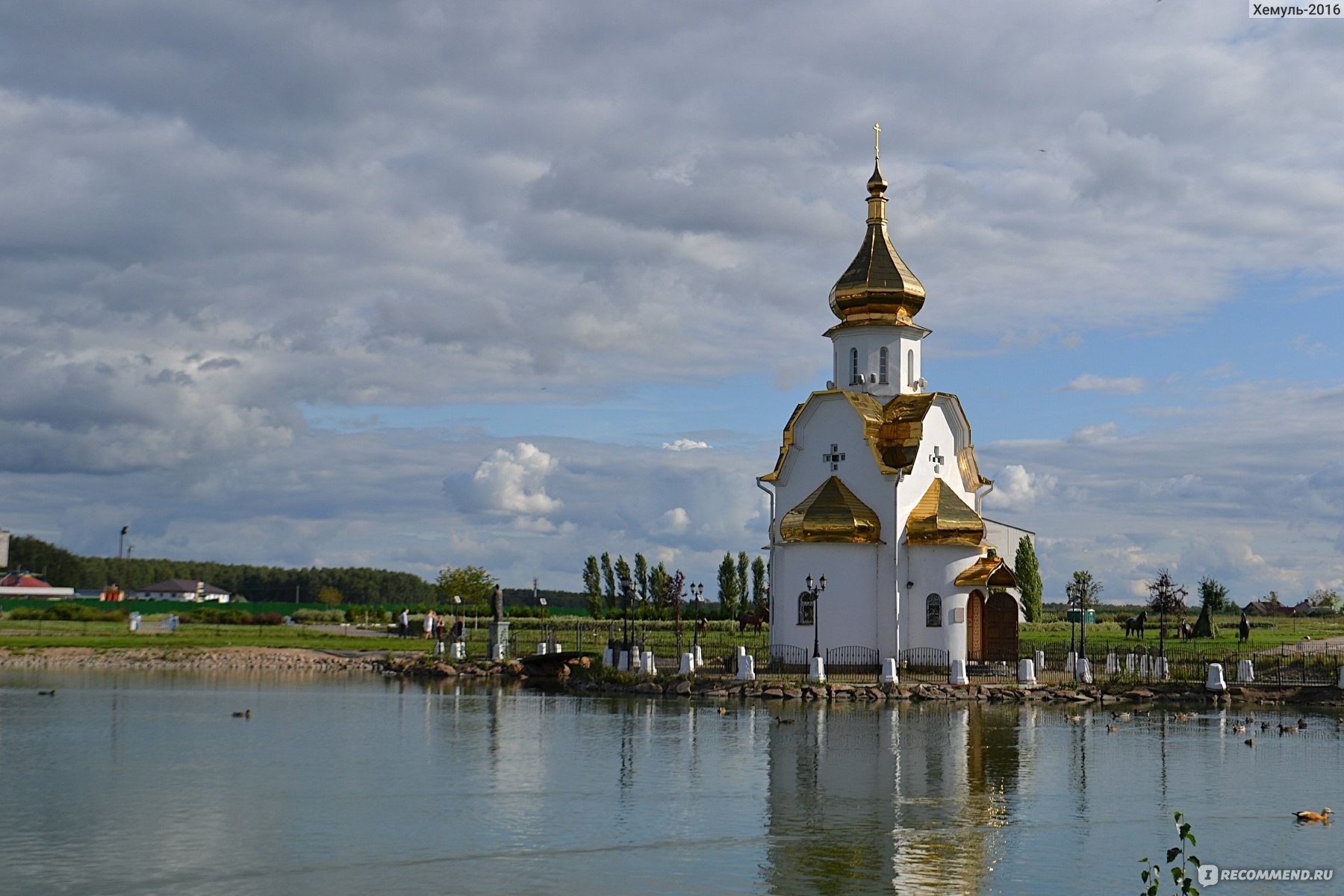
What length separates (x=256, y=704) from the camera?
32250mm

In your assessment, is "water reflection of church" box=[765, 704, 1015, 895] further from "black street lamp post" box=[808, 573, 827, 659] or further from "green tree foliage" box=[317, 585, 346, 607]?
"green tree foliage" box=[317, 585, 346, 607]

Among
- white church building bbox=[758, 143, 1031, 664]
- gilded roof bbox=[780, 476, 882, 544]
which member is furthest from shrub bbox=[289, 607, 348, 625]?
gilded roof bbox=[780, 476, 882, 544]

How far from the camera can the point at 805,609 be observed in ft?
123

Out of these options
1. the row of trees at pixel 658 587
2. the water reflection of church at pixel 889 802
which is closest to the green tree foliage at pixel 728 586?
the row of trees at pixel 658 587

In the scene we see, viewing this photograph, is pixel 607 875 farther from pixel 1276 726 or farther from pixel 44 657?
pixel 44 657

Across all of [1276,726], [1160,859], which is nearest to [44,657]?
[1276,726]

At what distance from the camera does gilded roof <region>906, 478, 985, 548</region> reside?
36875 mm

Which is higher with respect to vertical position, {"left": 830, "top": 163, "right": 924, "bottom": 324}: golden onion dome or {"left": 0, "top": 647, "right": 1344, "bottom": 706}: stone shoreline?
{"left": 830, "top": 163, "right": 924, "bottom": 324}: golden onion dome

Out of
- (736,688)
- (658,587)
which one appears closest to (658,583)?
(658,587)

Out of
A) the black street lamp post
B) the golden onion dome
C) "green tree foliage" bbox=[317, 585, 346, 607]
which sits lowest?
"green tree foliage" bbox=[317, 585, 346, 607]

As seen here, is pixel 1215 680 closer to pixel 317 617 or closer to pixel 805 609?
pixel 805 609

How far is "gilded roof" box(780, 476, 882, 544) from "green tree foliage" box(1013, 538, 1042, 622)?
99.2 ft

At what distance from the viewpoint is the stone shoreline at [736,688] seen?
3294 centimetres

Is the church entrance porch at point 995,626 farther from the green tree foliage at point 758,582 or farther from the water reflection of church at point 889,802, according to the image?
the green tree foliage at point 758,582
